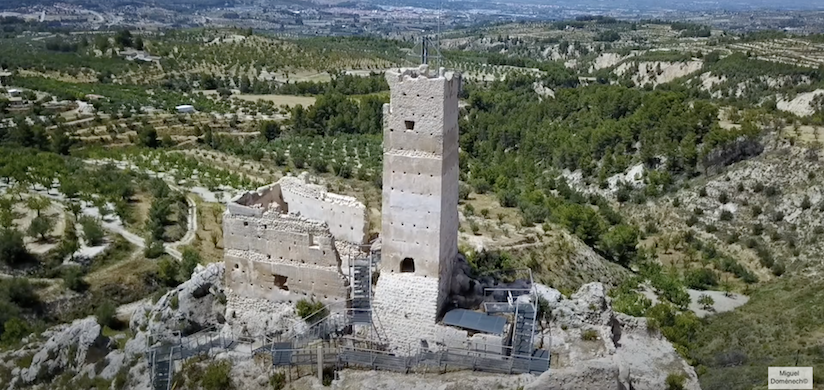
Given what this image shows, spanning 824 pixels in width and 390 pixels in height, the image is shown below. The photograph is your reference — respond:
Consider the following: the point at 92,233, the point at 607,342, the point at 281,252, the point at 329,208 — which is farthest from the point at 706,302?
the point at 92,233

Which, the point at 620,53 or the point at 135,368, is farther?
the point at 620,53

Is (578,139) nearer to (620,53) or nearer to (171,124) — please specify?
(171,124)

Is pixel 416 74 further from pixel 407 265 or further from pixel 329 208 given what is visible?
pixel 329 208

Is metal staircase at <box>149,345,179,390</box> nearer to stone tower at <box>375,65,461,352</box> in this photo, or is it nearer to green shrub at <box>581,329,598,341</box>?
stone tower at <box>375,65,461,352</box>

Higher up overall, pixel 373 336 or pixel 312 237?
pixel 312 237

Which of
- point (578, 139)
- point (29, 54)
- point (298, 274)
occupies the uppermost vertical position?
point (29, 54)

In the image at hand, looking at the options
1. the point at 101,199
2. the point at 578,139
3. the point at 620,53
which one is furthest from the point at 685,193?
the point at 620,53
